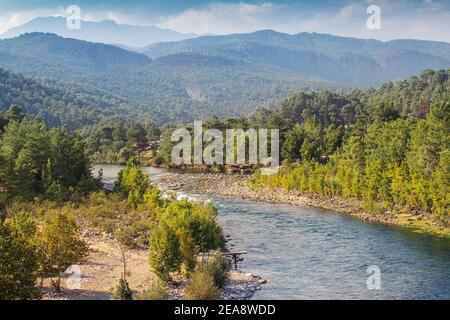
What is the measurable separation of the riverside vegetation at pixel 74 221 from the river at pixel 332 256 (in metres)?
3.34

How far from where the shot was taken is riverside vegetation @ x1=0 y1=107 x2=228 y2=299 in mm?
23438

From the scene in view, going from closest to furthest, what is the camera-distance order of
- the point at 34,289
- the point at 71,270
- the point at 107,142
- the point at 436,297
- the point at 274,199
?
the point at 34,289 < the point at 436,297 < the point at 71,270 < the point at 274,199 < the point at 107,142

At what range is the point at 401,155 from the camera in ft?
179

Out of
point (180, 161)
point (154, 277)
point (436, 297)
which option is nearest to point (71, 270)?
point (154, 277)

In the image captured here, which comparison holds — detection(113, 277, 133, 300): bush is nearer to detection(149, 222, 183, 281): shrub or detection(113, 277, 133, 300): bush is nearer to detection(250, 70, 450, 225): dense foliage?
detection(149, 222, 183, 281): shrub

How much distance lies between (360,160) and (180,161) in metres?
45.7

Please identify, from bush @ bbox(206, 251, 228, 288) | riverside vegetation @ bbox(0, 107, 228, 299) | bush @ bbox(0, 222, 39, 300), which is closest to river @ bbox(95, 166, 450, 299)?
bush @ bbox(206, 251, 228, 288)

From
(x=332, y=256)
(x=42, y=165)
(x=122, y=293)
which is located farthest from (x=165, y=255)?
(x=42, y=165)

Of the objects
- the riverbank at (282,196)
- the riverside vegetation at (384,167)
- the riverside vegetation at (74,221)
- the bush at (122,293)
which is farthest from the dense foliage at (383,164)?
the bush at (122,293)

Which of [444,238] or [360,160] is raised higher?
[360,160]

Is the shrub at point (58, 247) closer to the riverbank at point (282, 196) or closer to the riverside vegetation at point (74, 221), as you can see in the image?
the riverside vegetation at point (74, 221)

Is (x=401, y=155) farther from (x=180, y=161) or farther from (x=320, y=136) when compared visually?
(x=180, y=161)

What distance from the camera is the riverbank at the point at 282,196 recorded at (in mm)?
44672

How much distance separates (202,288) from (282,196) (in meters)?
37.1
